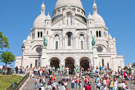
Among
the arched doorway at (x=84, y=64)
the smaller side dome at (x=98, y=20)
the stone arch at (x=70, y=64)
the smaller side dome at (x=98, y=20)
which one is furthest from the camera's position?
the smaller side dome at (x=98, y=20)

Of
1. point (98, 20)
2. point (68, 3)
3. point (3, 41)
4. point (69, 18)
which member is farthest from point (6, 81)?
point (68, 3)

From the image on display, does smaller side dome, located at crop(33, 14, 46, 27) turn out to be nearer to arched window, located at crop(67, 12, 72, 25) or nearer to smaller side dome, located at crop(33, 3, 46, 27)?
smaller side dome, located at crop(33, 3, 46, 27)

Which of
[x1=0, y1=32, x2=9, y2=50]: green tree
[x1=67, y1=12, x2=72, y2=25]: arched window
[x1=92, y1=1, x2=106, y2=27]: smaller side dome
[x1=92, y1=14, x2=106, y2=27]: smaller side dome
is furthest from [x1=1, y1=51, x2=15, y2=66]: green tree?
[x1=92, y1=14, x2=106, y2=27]: smaller side dome

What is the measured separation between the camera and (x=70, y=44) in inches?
1783

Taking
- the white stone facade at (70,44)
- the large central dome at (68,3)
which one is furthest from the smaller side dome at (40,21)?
the large central dome at (68,3)

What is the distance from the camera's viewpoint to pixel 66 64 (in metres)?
43.0

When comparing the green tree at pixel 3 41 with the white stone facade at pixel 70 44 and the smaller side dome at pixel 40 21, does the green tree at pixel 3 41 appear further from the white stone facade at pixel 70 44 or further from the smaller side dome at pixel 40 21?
the smaller side dome at pixel 40 21

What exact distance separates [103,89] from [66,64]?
25.6 meters

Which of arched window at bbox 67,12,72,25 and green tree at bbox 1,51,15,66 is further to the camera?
arched window at bbox 67,12,72,25

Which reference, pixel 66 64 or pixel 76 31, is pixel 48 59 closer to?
pixel 66 64

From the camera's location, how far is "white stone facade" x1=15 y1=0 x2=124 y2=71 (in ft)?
132

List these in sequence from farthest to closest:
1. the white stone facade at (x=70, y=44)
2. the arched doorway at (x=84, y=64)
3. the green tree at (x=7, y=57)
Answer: the arched doorway at (x=84, y=64) < the white stone facade at (x=70, y=44) < the green tree at (x=7, y=57)

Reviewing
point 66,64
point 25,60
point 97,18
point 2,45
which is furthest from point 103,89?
point 97,18

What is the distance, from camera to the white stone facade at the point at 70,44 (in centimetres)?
4012
